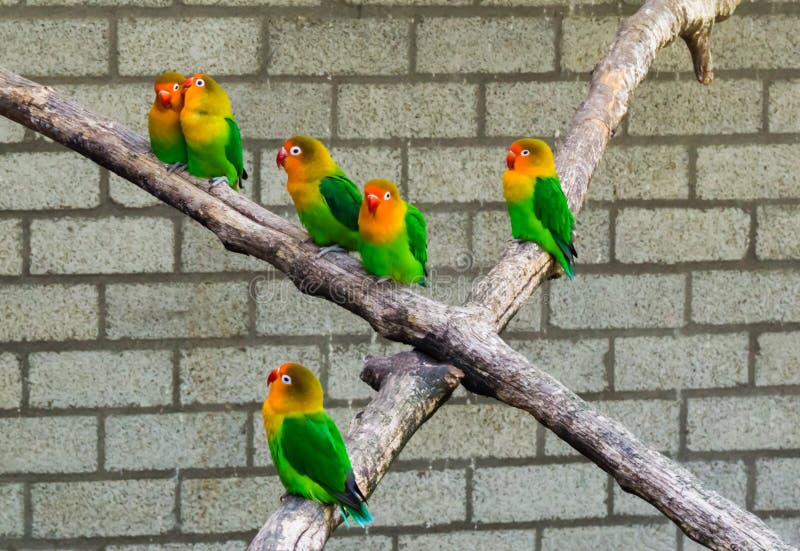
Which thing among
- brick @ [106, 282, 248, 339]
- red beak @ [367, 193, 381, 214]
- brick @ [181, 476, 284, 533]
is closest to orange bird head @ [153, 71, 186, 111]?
red beak @ [367, 193, 381, 214]

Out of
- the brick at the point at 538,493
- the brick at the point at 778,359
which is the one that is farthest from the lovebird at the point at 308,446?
the brick at the point at 778,359

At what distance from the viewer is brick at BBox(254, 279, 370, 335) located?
9.53ft

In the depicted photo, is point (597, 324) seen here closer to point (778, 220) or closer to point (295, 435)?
point (778, 220)

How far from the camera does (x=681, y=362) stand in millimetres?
3055

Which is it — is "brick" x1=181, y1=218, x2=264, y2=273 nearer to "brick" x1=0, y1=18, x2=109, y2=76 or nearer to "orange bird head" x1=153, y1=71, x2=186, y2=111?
"brick" x1=0, y1=18, x2=109, y2=76

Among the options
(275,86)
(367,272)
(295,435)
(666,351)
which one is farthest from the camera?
(666,351)

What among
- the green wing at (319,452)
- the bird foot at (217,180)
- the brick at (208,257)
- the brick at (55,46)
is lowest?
the green wing at (319,452)

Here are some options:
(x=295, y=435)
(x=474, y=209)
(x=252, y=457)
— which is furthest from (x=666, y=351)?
(x=295, y=435)

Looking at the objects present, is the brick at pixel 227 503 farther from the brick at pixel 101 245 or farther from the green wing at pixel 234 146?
the green wing at pixel 234 146

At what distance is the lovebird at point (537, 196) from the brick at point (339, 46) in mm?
868

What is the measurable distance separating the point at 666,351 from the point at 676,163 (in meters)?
0.53

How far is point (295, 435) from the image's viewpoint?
5.33ft

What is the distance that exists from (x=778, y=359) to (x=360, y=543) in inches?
51.2

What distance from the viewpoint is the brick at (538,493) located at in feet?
9.96
